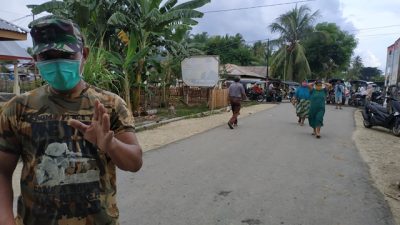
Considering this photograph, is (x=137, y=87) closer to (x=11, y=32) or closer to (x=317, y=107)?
(x=11, y=32)

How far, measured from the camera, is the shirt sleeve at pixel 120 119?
1.86m

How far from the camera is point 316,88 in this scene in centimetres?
1130

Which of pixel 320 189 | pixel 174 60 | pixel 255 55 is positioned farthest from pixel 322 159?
pixel 255 55

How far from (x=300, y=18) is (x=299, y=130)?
3145 centimetres

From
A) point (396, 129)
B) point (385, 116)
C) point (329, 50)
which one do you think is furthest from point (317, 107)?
point (329, 50)

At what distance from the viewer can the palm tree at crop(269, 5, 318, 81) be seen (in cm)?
4109

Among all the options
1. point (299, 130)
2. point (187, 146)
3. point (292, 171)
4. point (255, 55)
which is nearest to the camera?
point (292, 171)

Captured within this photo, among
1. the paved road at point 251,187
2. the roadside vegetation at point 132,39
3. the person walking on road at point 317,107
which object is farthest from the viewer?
the roadside vegetation at point 132,39

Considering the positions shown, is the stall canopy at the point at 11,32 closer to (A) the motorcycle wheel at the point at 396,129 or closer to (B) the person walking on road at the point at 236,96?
(B) the person walking on road at the point at 236,96

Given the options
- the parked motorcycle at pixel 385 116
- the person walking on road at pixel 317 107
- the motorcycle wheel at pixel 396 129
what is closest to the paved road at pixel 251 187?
the person walking on road at pixel 317 107

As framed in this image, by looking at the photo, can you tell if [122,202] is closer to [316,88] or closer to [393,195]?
[393,195]

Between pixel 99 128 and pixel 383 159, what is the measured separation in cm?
811

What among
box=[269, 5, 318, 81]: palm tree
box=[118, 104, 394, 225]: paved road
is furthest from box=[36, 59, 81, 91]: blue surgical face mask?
box=[269, 5, 318, 81]: palm tree

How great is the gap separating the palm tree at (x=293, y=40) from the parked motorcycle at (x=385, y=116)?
27499 millimetres
